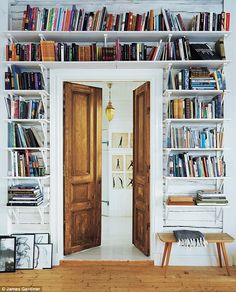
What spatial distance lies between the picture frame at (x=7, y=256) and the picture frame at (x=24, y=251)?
100mm

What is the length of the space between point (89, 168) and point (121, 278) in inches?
62.6

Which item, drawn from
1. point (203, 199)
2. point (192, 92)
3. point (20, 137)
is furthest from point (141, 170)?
point (20, 137)

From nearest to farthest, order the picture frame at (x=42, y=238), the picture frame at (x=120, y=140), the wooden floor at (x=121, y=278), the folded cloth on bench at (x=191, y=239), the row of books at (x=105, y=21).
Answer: the wooden floor at (x=121, y=278), the folded cloth on bench at (x=191, y=239), the row of books at (x=105, y=21), the picture frame at (x=42, y=238), the picture frame at (x=120, y=140)

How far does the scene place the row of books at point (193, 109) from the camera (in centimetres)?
416

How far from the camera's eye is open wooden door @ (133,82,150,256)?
4559 millimetres

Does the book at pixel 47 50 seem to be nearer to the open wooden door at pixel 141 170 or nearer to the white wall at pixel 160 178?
the white wall at pixel 160 178

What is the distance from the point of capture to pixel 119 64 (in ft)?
13.9

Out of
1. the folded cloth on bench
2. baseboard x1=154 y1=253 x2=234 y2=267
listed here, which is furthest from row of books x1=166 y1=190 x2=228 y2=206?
baseboard x1=154 y1=253 x2=234 y2=267

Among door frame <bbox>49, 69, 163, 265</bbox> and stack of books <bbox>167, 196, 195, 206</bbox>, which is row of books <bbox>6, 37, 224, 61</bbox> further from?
stack of books <bbox>167, 196, 195, 206</bbox>

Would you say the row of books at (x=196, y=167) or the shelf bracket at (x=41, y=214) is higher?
the row of books at (x=196, y=167)

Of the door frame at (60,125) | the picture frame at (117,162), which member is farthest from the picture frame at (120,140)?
the door frame at (60,125)

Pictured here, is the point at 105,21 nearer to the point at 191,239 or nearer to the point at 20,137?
the point at 20,137

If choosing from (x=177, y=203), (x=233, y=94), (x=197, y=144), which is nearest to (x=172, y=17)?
(x=233, y=94)

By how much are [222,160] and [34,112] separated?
2319 mm
